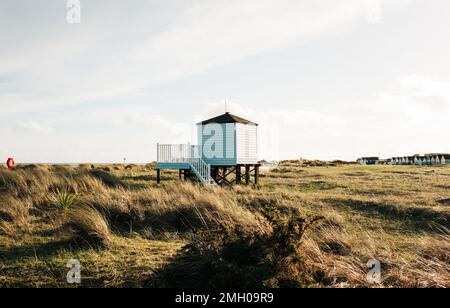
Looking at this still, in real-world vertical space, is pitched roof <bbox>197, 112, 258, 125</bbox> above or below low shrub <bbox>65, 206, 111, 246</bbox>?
above

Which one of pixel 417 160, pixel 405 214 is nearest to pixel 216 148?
pixel 405 214

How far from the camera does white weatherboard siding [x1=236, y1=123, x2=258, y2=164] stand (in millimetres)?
24562

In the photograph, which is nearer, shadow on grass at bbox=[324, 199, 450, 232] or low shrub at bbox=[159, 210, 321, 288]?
low shrub at bbox=[159, 210, 321, 288]

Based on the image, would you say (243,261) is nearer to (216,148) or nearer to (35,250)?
(35,250)

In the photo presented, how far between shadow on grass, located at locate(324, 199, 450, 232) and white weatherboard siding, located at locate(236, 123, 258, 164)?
10186 millimetres

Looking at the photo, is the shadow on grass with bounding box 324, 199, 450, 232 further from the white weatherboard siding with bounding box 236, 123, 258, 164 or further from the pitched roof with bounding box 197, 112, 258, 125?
the pitched roof with bounding box 197, 112, 258, 125

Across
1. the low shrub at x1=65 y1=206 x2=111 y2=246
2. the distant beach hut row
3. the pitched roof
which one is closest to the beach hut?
the pitched roof

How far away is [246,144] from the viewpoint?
83.1ft

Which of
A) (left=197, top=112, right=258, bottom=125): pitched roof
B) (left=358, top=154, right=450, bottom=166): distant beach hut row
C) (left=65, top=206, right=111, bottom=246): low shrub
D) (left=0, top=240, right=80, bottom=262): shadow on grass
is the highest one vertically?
(left=197, top=112, right=258, bottom=125): pitched roof

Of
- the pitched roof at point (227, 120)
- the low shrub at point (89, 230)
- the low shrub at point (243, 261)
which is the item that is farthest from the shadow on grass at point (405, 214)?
the pitched roof at point (227, 120)

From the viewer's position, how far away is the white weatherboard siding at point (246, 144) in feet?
80.6
